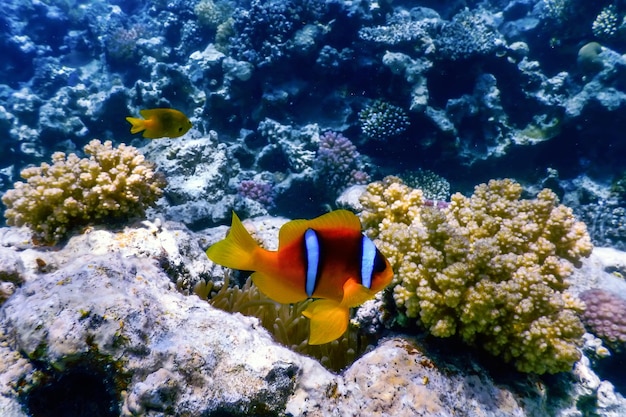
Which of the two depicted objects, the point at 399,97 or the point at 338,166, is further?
the point at 399,97

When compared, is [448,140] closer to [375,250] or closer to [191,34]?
[375,250]

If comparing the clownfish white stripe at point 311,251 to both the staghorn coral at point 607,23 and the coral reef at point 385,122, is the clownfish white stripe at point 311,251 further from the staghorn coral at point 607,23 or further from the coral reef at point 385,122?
the staghorn coral at point 607,23

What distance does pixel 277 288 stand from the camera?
5.79 feet

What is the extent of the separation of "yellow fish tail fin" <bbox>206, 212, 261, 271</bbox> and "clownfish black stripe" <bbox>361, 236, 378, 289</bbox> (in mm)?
483

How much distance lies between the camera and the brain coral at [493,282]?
240cm

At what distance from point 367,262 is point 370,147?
21.9 ft

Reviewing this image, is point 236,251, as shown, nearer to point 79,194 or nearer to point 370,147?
point 79,194

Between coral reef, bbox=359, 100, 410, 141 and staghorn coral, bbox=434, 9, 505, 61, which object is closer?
coral reef, bbox=359, 100, 410, 141

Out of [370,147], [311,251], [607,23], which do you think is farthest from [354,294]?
[607,23]

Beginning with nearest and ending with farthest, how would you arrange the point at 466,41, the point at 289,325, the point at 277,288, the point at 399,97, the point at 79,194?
the point at 277,288
the point at 289,325
the point at 79,194
the point at 466,41
the point at 399,97

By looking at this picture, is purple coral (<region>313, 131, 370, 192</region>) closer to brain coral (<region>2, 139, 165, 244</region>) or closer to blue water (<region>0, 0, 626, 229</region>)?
blue water (<region>0, 0, 626, 229</region>)

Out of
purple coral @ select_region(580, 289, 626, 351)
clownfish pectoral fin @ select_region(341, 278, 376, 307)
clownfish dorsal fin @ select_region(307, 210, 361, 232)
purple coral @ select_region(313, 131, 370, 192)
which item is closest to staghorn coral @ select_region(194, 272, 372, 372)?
clownfish pectoral fin @ select_region(341, 278, 376, 307)

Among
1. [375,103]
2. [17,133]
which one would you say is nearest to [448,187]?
[375,103]

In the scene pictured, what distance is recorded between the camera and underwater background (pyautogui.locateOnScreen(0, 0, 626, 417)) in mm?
2920
